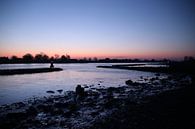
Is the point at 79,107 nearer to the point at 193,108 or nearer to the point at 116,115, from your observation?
the point at 116,115

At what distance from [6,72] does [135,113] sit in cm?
5660

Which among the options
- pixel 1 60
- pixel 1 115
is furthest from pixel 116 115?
pixel 1 60

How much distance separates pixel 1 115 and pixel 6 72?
5103cm

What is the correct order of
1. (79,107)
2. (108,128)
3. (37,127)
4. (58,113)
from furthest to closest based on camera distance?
1. (79,107)
2. (58,113)
3. (37,127)
4. (108,128)

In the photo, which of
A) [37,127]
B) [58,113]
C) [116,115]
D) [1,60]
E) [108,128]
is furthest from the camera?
[1,60]

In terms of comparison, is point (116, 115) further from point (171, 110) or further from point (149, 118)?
point (171, 110)

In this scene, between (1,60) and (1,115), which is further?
(1,60)

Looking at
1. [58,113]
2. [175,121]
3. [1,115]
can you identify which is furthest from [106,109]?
[1,115]

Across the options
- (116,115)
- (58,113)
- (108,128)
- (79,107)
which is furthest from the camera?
(79,107)

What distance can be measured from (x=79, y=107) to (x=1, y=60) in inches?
8069

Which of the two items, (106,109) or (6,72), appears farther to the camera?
(6,72)

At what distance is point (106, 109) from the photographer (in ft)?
51.3

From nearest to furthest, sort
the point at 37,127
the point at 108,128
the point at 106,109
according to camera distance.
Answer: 1. the point at 108,128
2. the point at 37,127
3. the point at 106,109

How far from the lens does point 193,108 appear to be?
13562 millimetres
